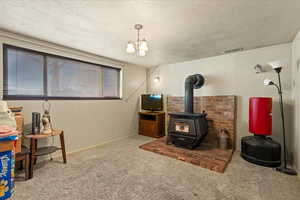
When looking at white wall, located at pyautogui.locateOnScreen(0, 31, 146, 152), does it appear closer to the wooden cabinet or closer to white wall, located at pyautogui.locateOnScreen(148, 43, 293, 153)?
the wooden cabinet

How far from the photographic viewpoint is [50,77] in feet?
8.64

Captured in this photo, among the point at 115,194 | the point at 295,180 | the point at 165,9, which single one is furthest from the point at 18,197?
the point at 295,180

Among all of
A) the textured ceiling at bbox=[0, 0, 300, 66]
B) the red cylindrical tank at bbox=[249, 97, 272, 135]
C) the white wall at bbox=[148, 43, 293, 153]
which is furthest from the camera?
the white wall at bbox=[148, 43, 293, 153]

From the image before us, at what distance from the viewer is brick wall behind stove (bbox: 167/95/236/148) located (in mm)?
3080

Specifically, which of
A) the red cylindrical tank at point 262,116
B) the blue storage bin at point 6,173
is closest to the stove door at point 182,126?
the red cylindrical tank at point 262,116

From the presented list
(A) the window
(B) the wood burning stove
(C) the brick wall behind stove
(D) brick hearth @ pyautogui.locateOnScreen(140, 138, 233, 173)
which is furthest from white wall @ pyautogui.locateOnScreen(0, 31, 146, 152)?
(C) the brick wall behind stove

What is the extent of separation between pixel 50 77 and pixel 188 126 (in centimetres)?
302

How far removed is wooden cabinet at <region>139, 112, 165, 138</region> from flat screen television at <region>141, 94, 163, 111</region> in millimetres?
178

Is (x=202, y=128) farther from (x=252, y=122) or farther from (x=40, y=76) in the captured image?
(x=40, y=76)

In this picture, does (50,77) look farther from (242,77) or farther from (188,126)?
(242,77)

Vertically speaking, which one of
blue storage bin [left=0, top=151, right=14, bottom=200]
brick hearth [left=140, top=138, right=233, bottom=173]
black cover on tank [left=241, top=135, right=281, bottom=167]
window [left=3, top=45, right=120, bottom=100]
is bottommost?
brick hearth [left=140, top=138, right=233, bottom=173]

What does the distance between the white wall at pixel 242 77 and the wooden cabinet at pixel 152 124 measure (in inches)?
39.5

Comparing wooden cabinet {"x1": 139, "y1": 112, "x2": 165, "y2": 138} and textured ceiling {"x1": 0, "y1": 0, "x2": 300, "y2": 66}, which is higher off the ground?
textured ceiling {"x1": 0, "y1": 0, "x2": 300, "y2": 66}

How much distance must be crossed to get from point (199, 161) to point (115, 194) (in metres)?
1.53
